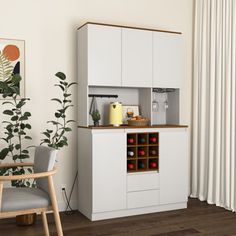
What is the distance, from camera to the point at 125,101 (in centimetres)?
427

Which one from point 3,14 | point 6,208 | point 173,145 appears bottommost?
point 6,208

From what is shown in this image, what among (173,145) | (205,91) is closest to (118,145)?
(173,145)

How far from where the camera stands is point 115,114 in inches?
154

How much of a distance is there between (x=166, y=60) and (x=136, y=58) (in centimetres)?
39

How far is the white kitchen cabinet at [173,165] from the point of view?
397 cm

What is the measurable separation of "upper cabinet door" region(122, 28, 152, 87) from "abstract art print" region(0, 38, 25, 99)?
3.55ft

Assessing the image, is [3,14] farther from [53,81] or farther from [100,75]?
[100,75]

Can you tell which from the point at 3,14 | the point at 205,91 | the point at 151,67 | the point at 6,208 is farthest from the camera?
the point at 205,91

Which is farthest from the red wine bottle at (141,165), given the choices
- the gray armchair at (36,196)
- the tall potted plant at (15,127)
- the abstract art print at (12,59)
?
the abstract art print at (12,59)

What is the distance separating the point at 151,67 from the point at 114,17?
2.51 feet

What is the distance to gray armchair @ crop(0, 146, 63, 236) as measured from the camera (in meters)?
2.54

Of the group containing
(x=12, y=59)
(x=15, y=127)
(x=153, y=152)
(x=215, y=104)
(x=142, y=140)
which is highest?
(x=12, y=59)

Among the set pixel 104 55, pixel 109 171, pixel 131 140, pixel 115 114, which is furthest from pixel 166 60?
pixel 109 171

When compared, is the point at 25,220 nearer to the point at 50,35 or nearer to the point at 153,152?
the point at 153,152
